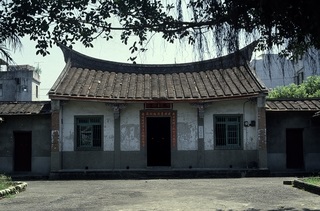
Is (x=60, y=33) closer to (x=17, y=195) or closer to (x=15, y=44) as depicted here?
(x=15, y=44)

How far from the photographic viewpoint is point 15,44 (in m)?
4.96

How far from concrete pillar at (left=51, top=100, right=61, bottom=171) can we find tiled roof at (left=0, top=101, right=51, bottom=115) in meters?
0.65

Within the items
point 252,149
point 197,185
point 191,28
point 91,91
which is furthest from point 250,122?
point 191,28

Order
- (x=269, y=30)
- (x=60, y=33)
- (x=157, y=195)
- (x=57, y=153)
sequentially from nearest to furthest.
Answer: (x=269, y=30) → (x=60, y=33) → (x=157, y=195) → (x=57, y=153)

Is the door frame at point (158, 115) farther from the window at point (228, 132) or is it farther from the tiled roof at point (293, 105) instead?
the tiled roof at point (293, 105)

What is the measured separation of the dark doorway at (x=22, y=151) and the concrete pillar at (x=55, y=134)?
5.83 ft

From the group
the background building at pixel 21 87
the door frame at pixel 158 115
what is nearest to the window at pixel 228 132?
the door frame at pixel 158 115

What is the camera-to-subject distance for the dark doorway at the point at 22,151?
55.9 ft

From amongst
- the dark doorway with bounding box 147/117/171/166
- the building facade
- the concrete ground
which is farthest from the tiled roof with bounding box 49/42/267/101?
the concrete ground

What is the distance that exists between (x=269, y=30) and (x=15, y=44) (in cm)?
299

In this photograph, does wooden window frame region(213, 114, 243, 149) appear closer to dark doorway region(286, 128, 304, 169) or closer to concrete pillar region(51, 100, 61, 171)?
dark doorway region(286, 128, 304, 169)

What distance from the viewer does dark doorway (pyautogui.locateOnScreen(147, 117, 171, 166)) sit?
56.4ft

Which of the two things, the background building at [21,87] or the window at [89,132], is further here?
the background building at [21,87]

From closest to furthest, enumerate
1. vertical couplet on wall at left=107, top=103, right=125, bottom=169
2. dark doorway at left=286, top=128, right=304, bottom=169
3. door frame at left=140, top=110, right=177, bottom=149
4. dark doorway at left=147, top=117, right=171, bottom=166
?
vertical couplet on wall at left=107, top=103, right=125, bottom=169
door frame at left=140, top=110, right=177, bottom=149
dark doorway at left=286, top=128, right=304, bottom=169
dark doorway at left=147, top=117, right=171, bottom=166
